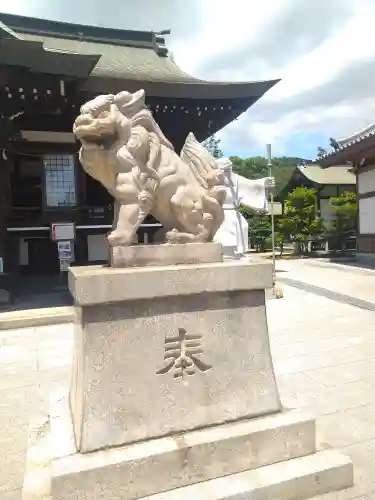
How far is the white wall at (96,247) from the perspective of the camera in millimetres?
11172

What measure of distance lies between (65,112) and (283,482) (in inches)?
359

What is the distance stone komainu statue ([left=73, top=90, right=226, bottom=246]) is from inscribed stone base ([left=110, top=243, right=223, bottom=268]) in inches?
2.8

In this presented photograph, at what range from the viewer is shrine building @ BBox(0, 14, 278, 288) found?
764 centimetres

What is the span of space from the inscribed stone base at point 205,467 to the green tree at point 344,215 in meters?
19.6

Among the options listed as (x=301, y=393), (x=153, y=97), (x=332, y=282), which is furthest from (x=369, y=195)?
(x=301, y=393)

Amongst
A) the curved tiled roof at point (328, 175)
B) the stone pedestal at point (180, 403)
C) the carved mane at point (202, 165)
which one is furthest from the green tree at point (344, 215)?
the stone pedestal at point (180, 403)

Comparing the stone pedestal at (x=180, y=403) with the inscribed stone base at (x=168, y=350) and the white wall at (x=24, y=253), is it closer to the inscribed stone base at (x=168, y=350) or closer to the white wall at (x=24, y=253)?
the inscribed stone base at (x=168, y=350)

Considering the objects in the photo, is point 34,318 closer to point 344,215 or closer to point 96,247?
point 96,247

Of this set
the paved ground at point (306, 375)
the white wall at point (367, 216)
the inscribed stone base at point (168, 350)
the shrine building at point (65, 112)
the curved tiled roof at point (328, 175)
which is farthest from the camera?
the curved tiled roof at point (328, 175)

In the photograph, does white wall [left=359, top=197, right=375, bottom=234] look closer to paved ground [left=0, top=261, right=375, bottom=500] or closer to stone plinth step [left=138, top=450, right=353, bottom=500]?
paved ground [left=0, top=261, right=375, bottom=500]

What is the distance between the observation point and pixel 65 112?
9414mm

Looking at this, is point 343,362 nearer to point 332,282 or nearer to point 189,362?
point 189,362

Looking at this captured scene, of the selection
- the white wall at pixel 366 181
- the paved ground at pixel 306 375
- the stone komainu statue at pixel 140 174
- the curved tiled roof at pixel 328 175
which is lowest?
the paved ground at pixel 306 375

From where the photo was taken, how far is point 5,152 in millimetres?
8648
